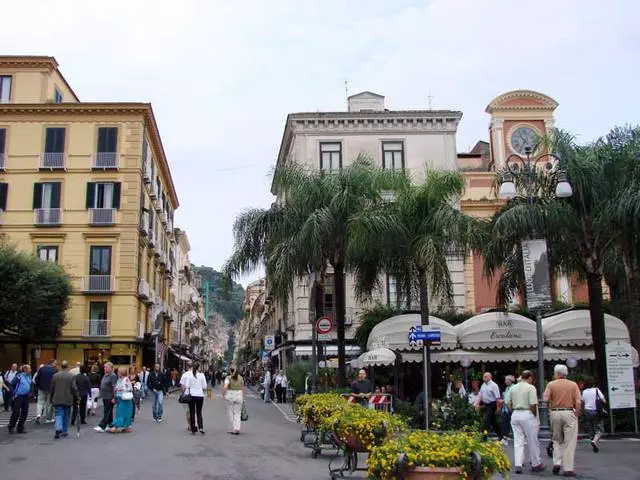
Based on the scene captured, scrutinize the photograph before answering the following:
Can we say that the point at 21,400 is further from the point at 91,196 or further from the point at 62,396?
the point at 91,196

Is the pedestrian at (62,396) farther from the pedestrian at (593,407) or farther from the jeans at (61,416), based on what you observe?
the pedestrian at (593,407)

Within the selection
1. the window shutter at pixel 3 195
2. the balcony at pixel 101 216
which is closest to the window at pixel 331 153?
the balcony at pixel 101 216

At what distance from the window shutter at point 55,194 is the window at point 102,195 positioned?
1679 mm

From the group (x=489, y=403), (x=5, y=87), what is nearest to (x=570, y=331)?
(x=489, y=403)

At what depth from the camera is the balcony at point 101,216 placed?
40.8 metres

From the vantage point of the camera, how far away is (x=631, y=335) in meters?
22.3

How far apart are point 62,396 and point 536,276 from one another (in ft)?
34.8

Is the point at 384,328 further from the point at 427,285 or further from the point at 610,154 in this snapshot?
the point at 610,154

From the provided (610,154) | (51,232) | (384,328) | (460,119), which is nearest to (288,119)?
(460,119)

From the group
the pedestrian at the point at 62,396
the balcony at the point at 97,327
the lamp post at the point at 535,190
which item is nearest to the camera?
the lamp post at the point at 535,190

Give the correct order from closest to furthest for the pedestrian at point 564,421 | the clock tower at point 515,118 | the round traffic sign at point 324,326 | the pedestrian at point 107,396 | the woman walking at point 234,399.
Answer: the pedestrian at point 564,421
the woman walking at point 234,399
the pedestrian at point 107,396
the round traffic sign at point 324,326
the clock tower at point 515,118

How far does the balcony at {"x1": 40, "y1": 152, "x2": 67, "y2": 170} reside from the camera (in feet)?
135

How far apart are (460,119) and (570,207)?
→ 22.4 m

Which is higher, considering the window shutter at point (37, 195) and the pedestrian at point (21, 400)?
the window shutter at point (37, 195)
